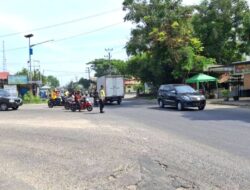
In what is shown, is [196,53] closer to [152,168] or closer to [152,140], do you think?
[152,140]

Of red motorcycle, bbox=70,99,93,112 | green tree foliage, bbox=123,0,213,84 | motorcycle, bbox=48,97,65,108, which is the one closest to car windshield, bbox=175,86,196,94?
red motorcycle, bbox=70,99,93,112

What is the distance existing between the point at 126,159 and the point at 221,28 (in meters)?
58.1

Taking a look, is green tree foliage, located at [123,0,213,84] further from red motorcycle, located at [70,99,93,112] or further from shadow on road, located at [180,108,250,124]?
shadow on road, located at [180,108,250,124]

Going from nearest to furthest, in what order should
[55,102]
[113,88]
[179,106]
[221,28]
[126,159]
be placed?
[126,159] → [179,106] → [55,102] → [113,88] → [221,28]

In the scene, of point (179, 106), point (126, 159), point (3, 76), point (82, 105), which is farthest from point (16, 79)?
point (126, 159)

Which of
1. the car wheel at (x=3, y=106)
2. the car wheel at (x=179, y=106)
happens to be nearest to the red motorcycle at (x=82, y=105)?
the car wheel at (x=179, y=106)

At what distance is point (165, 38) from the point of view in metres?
48.8

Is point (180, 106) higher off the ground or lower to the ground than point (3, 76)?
lower

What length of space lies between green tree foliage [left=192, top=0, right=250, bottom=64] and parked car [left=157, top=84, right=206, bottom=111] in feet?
112

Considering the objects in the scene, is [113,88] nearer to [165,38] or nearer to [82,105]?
[165,38]

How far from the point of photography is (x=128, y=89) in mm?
151750

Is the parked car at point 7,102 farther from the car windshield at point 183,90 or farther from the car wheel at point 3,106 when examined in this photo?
the car windshield at point 183,90

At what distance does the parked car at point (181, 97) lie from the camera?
2959 centimetres

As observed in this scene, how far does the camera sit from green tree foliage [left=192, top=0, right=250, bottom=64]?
65500 mm
